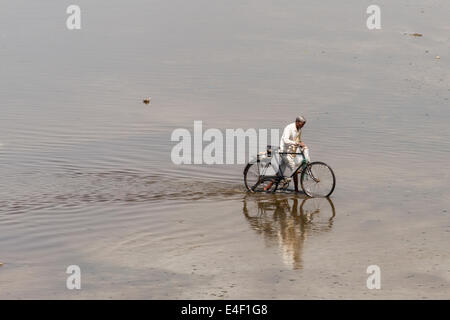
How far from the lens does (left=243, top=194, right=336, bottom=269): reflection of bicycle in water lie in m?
12.6

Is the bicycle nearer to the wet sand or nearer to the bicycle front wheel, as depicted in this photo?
the bicycle front wheel

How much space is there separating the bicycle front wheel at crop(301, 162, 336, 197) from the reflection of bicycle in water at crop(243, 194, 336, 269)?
0.77ft

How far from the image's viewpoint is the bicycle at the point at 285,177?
15523 mm

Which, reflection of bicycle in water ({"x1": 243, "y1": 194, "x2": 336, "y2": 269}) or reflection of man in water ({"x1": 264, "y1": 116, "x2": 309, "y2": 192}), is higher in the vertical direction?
reflection of man in water ({"x1": 264, "y1": 116, "x2": 309, "y2": 192})

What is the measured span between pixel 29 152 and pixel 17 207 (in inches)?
183

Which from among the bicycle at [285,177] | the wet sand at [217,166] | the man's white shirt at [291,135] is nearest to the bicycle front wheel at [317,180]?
the bicycle at [285,177]

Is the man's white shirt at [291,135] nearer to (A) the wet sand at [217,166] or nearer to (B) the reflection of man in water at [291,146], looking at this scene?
(B) the reflection of man in water at [291,146]

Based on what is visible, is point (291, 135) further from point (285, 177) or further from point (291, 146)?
point (285, 177)

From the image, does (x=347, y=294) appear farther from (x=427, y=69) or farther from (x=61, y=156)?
(x=427, y=69)

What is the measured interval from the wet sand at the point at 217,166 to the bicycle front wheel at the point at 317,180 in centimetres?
41

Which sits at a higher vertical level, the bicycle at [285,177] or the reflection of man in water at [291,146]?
the reflection of man in water at [291,146]

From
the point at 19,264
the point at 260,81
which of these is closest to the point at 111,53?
the point at 260,81

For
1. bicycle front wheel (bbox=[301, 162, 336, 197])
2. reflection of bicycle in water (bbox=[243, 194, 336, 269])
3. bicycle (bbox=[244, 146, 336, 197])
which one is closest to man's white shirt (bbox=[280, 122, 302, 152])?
bicycle (bbox=[244, 146, 336, 197])

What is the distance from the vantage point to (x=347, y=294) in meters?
10.3
